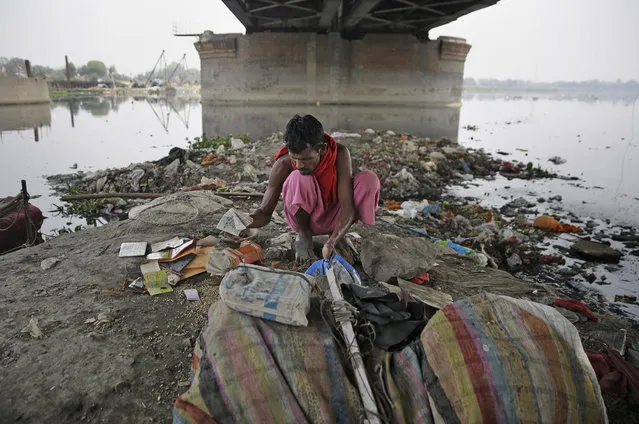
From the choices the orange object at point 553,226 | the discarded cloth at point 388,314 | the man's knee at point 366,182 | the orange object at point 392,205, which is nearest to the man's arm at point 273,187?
the man's knee at point 366,182

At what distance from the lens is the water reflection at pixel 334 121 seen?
36.3 ft

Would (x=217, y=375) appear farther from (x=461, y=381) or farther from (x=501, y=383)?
(x=501, y=383)

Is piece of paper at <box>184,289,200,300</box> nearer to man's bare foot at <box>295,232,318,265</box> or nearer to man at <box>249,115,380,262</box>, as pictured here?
man at <box>249,115,380,262</box>

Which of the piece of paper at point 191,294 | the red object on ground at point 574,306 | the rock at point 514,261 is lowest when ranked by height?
the rock at point 514,261

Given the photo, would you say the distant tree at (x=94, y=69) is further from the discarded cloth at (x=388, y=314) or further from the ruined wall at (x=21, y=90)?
the discarded cloth at (x=388, y=314)

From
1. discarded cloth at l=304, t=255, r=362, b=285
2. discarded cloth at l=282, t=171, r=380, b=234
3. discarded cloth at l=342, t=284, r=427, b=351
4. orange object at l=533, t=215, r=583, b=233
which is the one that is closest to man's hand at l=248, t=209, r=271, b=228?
discarded cloth at l=282, t=171, r=380, b=234

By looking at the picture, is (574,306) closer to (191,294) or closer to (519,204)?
(191,294)

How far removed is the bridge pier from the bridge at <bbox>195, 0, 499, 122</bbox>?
0.13 feet

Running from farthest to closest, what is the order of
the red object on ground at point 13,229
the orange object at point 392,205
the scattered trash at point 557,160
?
the scattered trash at point 557,160
the orange object at point 392,205
the red object on ground at point 13,229

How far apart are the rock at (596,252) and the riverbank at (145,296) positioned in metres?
0.06

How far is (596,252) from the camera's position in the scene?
3.55 m

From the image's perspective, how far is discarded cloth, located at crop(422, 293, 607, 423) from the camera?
1.03m

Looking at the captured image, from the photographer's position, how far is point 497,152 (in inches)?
355

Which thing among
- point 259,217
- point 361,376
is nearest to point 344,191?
point 259,217
